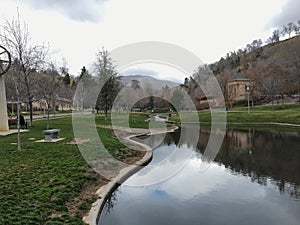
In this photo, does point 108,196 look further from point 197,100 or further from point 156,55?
point 197,100

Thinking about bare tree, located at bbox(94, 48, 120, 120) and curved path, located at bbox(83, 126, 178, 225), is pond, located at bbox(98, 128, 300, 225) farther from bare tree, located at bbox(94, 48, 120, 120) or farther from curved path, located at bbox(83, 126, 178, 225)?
bare tree, located at bbox(94, 48, 120, 120)

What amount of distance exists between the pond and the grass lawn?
3.03 ft

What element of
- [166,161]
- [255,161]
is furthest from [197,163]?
[255,161]

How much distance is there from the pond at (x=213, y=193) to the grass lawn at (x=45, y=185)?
0.92 meters

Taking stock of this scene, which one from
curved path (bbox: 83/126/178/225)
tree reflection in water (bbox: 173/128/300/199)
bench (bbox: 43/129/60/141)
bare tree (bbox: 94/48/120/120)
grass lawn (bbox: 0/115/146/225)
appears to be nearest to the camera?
grass lawn (bbox: 0/115/146/225)

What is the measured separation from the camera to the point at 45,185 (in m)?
8.23

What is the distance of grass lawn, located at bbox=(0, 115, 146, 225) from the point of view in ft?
20.8

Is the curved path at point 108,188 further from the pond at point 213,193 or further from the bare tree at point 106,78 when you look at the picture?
the bare tree at point 106,78

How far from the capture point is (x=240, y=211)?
7953 millimetres

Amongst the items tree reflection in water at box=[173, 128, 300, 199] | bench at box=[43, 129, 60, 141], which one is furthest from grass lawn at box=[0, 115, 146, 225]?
tree reflection in water at box=[173, 128, 300, 199]

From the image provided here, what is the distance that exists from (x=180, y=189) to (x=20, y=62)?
54.6ft

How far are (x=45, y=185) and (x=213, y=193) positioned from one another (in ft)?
18.1

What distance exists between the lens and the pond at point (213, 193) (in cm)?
754

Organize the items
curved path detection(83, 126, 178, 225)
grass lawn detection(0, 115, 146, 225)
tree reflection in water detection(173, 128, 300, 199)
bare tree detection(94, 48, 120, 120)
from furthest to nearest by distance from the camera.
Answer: bare tree detection(94, 48, 120, 120) → tree reflection in water detection(173, 128, 300, 199) → curved path detection(83, 126, 178, 225) → grass lawn detection(0, 115, 146, 225)
